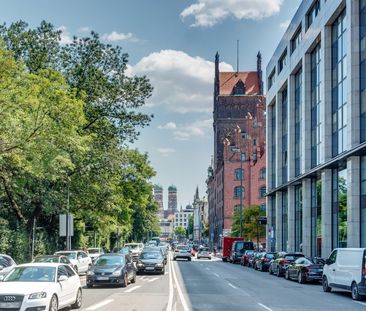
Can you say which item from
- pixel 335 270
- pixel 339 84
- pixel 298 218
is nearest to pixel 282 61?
pixel 298 218

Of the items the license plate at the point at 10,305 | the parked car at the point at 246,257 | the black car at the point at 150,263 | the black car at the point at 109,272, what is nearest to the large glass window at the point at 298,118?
the parked car at the point at 246,257

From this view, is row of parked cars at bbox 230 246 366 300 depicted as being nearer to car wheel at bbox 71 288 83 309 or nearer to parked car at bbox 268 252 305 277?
parked car at bbox 268 252 305 277

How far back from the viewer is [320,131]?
43.8 metres

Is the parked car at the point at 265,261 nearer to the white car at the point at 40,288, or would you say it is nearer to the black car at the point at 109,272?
the black car at the point at 109,272

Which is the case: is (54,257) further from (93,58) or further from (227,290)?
(93,58)

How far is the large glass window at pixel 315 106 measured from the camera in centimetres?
4544

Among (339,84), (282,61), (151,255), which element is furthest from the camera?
(282,61)

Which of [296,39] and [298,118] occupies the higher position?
[296,39]

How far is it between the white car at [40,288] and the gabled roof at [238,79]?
110825mm

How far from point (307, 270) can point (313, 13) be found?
24455mm

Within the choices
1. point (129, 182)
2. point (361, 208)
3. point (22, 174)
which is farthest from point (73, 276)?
point (129, 182)

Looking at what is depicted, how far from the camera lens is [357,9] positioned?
35.5 metres

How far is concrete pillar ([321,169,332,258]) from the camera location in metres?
41.4

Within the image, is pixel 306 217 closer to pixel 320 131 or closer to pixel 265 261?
pixel 265 261
